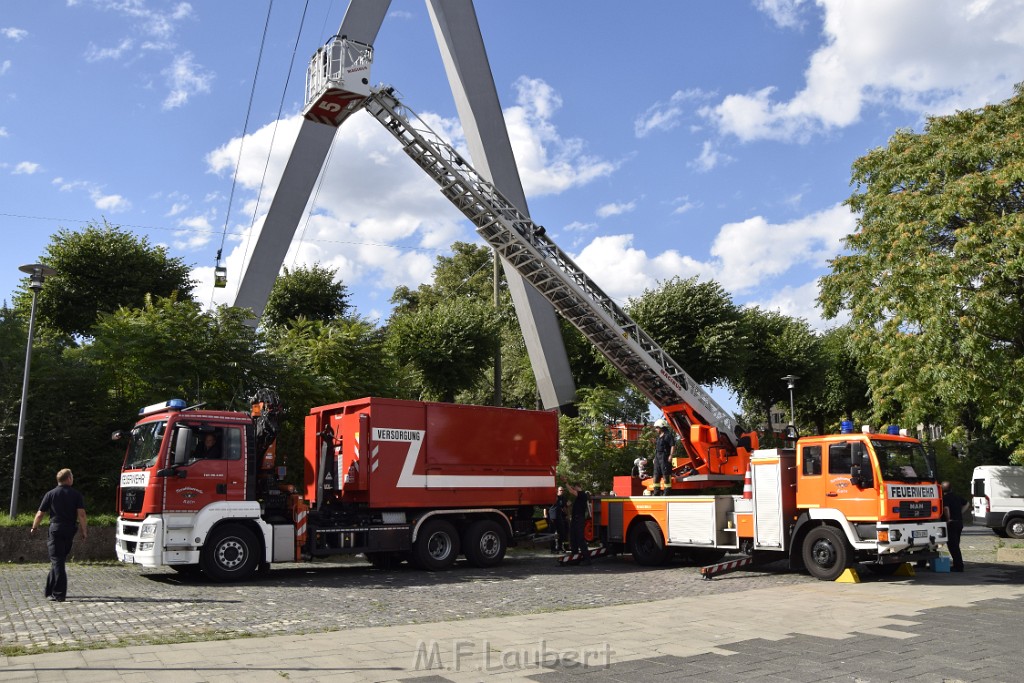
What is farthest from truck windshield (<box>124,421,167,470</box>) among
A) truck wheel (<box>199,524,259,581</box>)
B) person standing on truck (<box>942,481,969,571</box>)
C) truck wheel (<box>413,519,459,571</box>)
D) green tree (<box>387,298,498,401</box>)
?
green tree (<box>387,298,498,401</box>)

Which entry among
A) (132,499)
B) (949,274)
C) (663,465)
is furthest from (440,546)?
(949,274)

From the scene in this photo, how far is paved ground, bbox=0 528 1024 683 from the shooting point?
674 cm

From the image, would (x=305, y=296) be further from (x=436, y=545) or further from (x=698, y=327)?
(x=436, y=545)

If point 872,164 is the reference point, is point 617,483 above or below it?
below

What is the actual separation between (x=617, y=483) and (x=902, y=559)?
5.84 meters

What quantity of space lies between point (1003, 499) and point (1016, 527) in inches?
33.3

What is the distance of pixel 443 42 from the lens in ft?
95.9

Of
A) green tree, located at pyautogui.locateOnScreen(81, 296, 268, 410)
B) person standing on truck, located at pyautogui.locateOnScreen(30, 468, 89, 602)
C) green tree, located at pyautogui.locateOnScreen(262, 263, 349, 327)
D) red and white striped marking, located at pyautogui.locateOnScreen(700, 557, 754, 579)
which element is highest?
green tree, located at pyautogui.locateOnScreen(262, 263, 349, 327)

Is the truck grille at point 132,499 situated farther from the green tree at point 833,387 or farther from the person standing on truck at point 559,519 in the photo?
the green tree at point 833,387

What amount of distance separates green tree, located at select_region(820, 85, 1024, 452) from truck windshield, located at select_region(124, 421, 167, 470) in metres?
17.6

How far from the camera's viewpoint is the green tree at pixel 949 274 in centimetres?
1983

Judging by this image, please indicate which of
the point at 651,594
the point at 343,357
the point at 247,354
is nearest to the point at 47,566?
the point at 247,354

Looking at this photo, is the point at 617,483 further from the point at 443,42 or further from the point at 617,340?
the point at 443,42

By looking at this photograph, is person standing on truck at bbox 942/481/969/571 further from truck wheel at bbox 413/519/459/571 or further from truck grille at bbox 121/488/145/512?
truck grille at bbox 121/488/145/512
